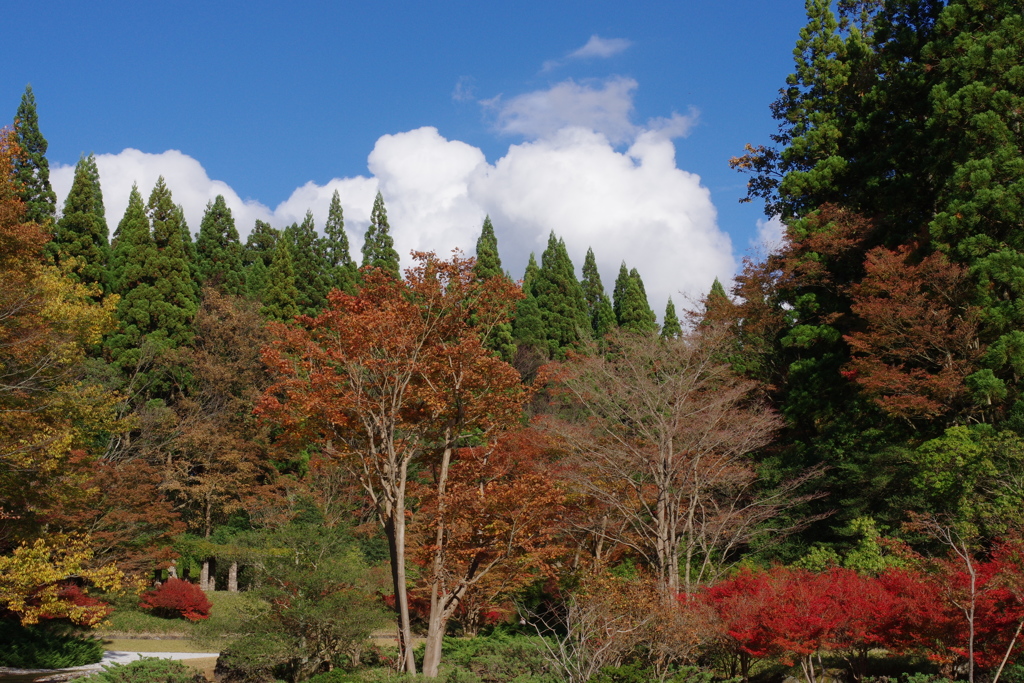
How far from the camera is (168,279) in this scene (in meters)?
27.8

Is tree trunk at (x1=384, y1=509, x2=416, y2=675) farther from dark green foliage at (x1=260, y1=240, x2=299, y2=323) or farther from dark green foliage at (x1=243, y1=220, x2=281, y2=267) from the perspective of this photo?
dark green foliage at (x1=243, y1=220, x2=281, y2=267)

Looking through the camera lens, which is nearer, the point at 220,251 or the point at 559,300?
the point at 559,300

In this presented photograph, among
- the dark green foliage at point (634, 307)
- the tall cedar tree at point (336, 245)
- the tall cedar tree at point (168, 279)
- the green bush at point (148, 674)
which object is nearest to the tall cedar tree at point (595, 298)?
the dark green foliage at point (634, 307)

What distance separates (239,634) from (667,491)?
323 inches

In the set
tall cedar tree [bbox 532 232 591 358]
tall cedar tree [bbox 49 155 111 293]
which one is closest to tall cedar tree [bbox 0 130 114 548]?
tall cedar tree [bbox 49 155 111 293]

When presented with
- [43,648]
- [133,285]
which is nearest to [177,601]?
[43,648]

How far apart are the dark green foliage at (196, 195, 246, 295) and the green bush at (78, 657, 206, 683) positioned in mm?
26356

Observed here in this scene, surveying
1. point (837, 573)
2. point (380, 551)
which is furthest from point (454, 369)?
point (380, 551)

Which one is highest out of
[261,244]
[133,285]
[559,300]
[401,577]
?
[261,244]

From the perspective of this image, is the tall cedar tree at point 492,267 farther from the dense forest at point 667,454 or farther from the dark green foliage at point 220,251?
the dark green foliage at point 220,251

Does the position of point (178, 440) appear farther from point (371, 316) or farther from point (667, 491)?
point (667, 491)

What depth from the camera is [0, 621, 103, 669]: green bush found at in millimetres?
14750

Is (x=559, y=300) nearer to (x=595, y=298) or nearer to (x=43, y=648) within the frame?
(x=595, y=298)

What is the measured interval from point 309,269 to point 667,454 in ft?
90.3
